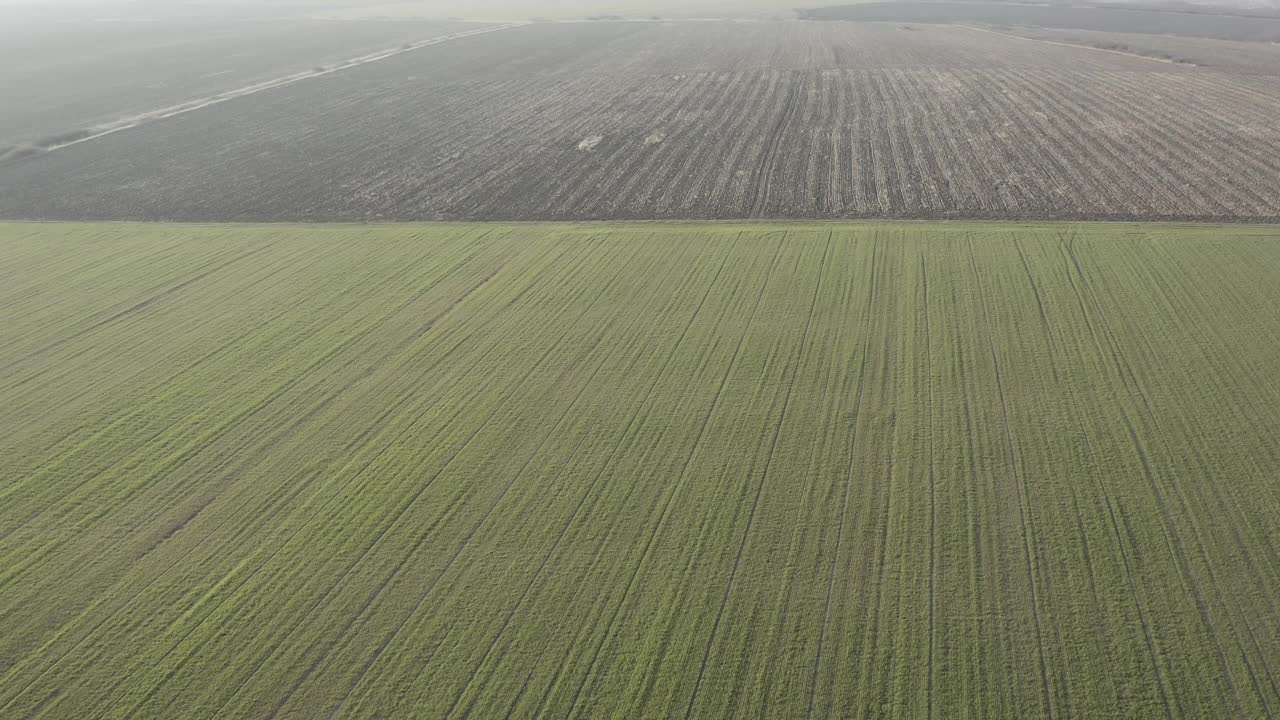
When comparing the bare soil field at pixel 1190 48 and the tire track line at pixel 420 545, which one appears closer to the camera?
the tire track line at pixel 420 545

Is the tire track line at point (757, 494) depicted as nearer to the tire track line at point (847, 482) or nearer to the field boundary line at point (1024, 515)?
the tire track line at point (847, 482)

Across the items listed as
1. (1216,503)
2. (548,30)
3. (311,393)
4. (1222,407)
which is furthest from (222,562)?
(548,30)

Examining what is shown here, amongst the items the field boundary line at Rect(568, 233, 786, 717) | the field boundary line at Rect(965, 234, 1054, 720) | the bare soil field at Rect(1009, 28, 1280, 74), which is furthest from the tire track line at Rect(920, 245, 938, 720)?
the bare soil field at Rect(1009, 28, 1280, 74)

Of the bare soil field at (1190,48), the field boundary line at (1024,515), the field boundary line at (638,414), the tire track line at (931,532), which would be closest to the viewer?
the field boundary line at (1024,515)

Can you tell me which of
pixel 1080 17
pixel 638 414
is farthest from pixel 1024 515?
pixel 1080 17

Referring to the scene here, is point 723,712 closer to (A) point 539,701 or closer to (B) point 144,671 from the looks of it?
(A) point 539,701

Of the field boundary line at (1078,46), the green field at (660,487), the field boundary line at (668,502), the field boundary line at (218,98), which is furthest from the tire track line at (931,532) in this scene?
the field boundary line at (1078,46)

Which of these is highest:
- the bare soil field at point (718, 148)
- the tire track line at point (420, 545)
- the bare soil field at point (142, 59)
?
the bare soil field at point (142, 59)
